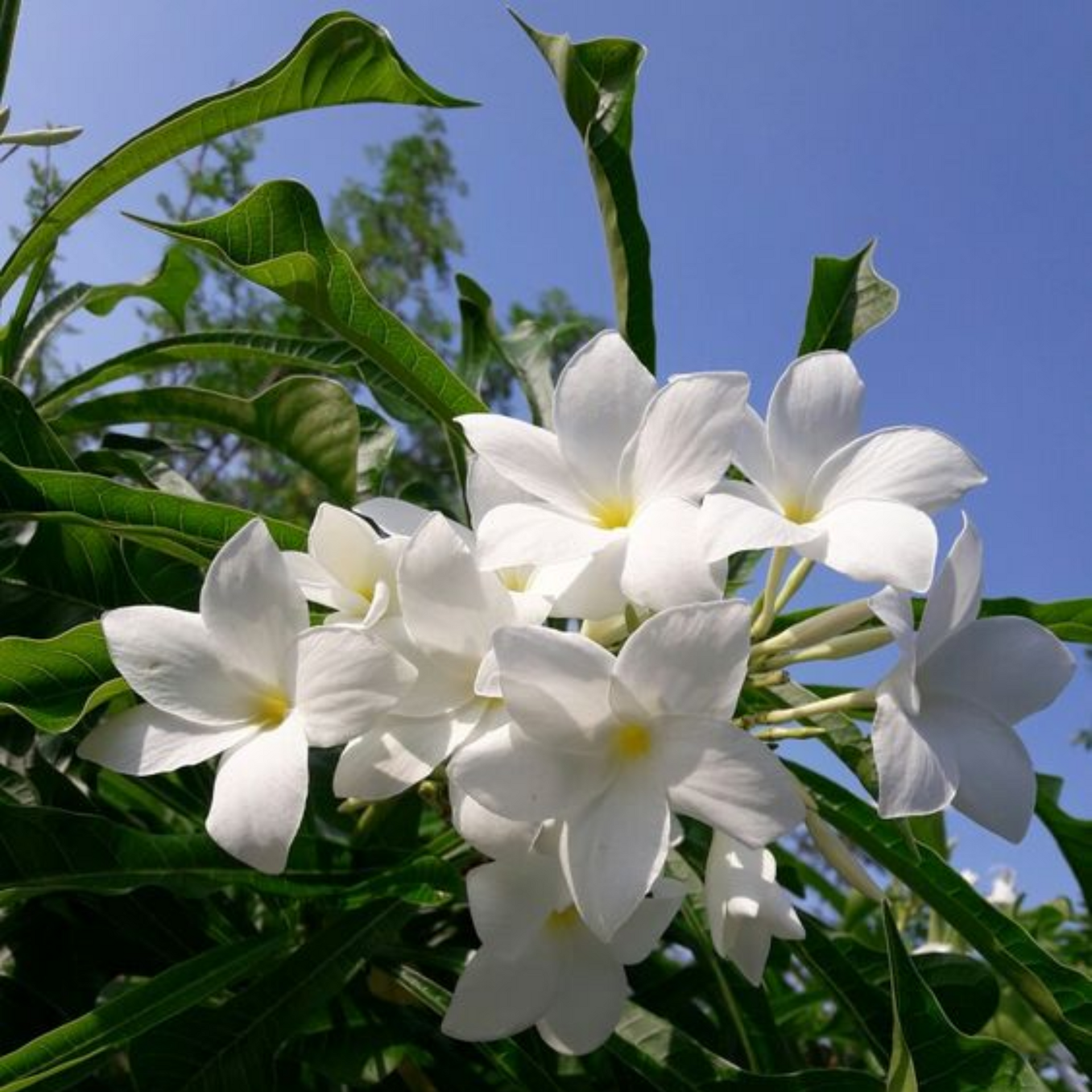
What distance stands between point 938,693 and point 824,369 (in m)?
0.27

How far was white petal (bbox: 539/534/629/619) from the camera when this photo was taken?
0.77 metres

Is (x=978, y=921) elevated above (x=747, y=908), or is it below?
above

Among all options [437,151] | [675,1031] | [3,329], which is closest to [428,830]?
[675,1031]

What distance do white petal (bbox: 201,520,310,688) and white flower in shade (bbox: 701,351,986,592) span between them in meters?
0.28

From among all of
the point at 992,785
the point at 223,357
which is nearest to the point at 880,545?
the point at 992,785

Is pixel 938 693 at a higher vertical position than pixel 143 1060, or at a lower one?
higher

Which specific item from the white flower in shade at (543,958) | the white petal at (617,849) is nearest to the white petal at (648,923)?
the white flower in shade at (543,958)

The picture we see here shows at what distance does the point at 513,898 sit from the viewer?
2.59ft

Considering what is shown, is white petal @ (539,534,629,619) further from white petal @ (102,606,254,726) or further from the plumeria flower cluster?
white petal @ (102,606,254,726)

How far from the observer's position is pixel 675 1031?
1.03 m

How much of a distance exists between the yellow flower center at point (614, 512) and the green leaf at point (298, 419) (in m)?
0.44

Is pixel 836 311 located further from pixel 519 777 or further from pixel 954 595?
pixel 519 777

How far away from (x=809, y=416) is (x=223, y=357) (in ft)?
2.93

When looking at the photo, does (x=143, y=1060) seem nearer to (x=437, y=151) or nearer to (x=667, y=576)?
(x=667, y=576)
